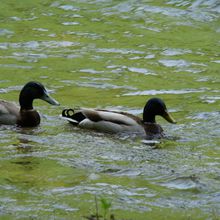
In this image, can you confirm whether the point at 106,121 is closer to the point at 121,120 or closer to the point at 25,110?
the point at 121,120

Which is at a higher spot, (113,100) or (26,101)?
(26,101)

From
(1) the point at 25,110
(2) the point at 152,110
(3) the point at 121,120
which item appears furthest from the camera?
(1) the point at 25,110

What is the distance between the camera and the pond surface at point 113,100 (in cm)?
934

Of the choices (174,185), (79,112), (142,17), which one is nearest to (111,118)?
(79,112)

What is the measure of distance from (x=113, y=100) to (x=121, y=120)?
100 inches

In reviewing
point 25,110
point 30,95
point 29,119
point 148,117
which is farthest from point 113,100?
point 29,119

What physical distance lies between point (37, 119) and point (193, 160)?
321 centimetres

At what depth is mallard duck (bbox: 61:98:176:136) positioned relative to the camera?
1323cm

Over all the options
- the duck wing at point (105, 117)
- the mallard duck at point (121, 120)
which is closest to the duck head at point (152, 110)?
the mallard duck at point (121, 120)

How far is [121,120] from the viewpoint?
13.3 meters

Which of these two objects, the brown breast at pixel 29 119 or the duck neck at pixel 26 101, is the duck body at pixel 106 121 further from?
the duck neck at pixel 26 101

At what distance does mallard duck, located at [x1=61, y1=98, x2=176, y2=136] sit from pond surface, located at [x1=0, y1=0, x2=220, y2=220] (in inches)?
9.2

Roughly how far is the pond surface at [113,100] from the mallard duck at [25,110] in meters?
0.18

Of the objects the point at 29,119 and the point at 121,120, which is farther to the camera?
the point at 29,119
